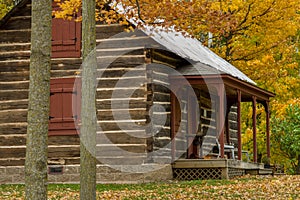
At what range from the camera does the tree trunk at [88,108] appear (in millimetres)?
11289

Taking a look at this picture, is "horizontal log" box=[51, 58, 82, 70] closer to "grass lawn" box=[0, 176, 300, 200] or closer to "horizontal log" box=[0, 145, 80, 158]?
"horizontal log" box=[0, 145, 80, 158]

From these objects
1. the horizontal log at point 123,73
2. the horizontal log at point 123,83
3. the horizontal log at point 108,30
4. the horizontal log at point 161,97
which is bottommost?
the horizontal log at point 161,97

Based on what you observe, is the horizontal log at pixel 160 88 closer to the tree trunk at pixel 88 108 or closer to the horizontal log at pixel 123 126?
the horizontal log at pixel 123 126

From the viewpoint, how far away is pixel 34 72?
941cm

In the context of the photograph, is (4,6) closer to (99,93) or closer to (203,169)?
(99,93)

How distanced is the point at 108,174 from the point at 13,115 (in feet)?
11.7

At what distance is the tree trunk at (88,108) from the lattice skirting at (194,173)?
29.2 ft

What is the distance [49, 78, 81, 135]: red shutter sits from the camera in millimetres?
19922

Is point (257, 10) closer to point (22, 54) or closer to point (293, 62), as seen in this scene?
point (293, 62)

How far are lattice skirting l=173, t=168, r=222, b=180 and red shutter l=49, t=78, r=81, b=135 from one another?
3255 millimetres

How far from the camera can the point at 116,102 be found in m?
19.6

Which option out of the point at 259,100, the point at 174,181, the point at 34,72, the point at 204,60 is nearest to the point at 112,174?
the point at 174,181

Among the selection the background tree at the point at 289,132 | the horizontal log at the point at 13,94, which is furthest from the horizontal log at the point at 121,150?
the background tree at the point at 289,132

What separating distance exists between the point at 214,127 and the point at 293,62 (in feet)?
27.7
